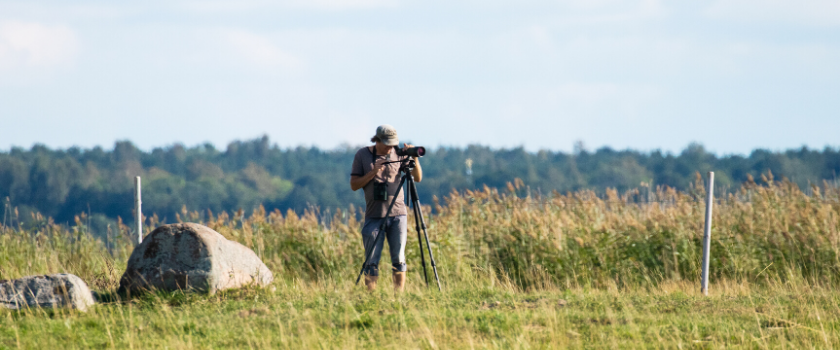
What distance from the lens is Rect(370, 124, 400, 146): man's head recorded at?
675 centimetres

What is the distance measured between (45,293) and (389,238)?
120 inches

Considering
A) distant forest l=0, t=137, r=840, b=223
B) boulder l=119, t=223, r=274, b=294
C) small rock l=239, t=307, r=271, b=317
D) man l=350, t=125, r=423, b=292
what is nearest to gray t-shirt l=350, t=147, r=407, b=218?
man l=350, t=125, r=423, b=292

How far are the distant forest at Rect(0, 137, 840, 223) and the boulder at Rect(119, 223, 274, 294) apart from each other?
Result: 37505 millimetres

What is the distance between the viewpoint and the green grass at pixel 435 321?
524 centimetres

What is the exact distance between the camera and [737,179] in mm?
55062

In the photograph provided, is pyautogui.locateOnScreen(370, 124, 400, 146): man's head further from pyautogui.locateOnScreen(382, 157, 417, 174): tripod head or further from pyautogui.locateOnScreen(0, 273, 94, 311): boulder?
pyautogui.locateOnScreen(0, 273, 94, 311): boulder

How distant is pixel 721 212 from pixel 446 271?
359 cm

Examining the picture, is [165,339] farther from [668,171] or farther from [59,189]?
[668,171]

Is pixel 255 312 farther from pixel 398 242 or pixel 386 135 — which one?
pixel 386 135

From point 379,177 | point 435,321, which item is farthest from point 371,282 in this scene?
point 435,321

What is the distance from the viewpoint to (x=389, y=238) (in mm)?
Result: 6969

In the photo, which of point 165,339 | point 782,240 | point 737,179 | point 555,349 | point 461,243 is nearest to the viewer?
point 555,349

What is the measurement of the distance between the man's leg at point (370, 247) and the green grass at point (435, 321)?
20cm

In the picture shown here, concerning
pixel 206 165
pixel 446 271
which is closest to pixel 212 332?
pixel 446 271
